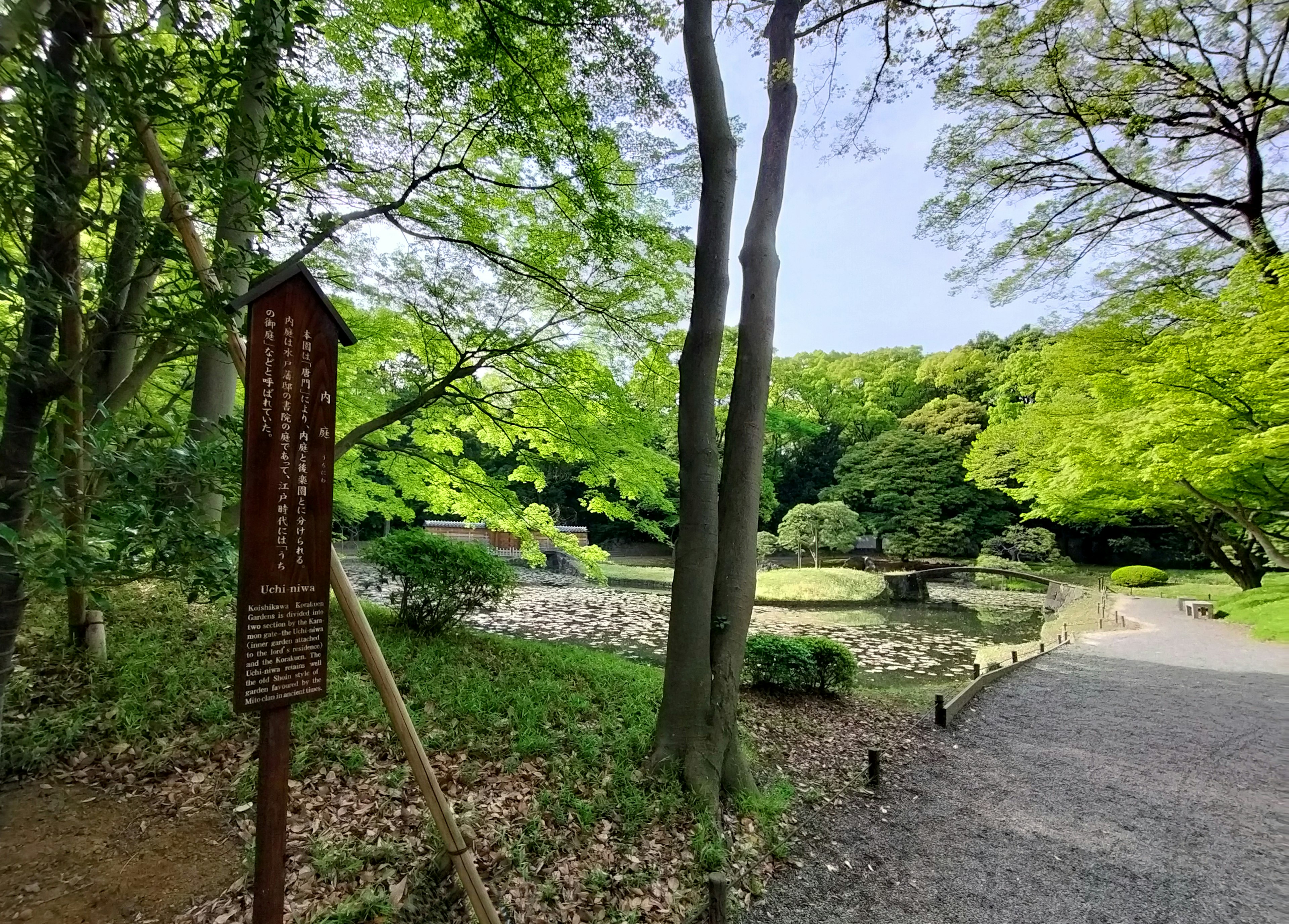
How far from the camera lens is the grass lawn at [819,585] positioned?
57.5ft

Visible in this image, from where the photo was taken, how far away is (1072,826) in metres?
4.17

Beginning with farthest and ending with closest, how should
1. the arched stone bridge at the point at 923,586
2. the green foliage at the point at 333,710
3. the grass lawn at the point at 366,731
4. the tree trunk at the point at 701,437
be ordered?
the arched stone bridge at the point at 923,586 < the tree trunk at the point at 701,437 < the green foliage at the point at 333,710 < the grass lawn at the point at 366,731

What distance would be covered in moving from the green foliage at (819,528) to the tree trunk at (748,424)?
18429mm

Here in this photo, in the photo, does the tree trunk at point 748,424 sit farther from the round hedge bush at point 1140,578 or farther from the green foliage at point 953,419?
the green foliage at point 953,419

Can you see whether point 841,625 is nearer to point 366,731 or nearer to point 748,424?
point 748,424

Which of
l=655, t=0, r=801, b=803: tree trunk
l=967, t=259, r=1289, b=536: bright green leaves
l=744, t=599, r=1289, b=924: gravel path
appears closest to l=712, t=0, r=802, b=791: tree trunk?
l=655, t=0, r=801, b=803: tree trunk

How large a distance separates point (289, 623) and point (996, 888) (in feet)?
14.2

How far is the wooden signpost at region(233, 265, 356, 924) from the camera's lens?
1914 mm

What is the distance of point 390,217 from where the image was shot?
4.96 m

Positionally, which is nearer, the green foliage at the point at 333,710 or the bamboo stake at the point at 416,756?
the bamboo stake at the point at 416,756

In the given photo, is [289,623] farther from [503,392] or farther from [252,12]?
[503,392]

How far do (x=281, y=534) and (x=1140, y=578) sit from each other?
2864cm

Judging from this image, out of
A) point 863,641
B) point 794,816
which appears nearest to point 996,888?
point 794,816

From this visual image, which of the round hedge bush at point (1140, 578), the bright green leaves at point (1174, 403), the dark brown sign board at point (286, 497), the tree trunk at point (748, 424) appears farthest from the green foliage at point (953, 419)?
the dark brown sign board at point (286, 497)
